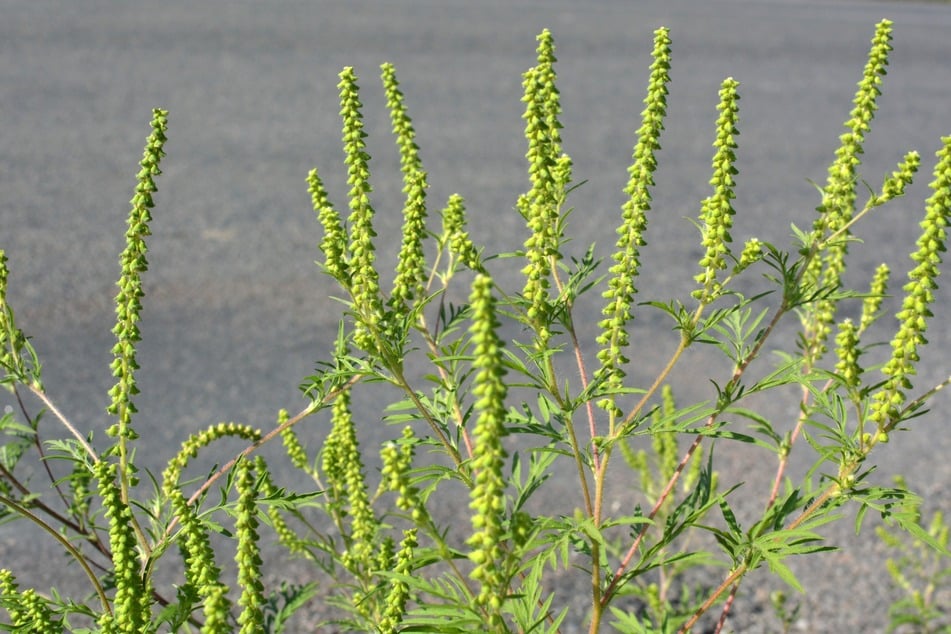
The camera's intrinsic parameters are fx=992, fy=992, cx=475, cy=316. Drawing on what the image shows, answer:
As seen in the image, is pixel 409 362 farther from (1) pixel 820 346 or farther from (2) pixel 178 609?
(2) pixel 178 609

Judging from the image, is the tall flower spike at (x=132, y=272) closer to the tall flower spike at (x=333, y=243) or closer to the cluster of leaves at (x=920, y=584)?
the tall flower spike at (x=333, y=243)

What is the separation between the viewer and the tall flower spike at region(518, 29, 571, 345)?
2078mm

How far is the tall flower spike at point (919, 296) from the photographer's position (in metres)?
2.00

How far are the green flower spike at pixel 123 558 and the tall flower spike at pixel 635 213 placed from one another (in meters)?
1.01

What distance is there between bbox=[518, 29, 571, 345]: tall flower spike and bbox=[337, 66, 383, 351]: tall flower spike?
338mm

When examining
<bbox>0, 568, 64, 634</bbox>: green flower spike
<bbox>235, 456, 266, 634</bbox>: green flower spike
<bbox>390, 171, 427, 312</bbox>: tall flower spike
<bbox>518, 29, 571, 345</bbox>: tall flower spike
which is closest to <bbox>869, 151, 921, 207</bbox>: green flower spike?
<bbox>518, 29, 571, 345</bbox>: tall flower spike

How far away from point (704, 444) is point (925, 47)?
12.5 meters

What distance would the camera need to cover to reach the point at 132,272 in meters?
2.10

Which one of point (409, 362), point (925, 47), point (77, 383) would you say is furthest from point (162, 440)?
point (925, 47)

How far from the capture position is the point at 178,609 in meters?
2.04

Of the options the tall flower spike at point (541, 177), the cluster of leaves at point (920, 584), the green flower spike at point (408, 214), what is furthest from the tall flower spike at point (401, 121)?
the cluster of leaves at point (920, 584)

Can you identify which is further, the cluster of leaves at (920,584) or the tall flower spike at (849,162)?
the cluster of leaves at (920,584)

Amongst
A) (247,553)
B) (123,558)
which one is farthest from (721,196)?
(123,558)

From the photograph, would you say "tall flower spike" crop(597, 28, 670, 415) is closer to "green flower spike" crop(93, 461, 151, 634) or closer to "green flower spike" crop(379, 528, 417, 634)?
"green flower spike" crop(379, 528, 417, 634)
